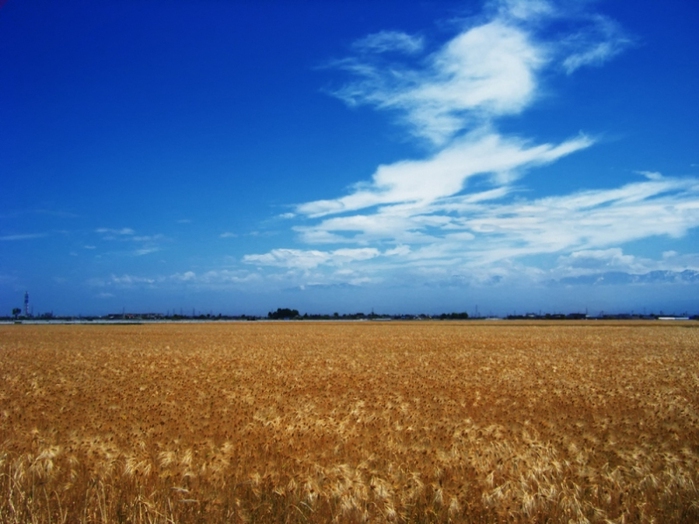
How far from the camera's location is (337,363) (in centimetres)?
2495

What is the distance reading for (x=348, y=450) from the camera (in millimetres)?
10625

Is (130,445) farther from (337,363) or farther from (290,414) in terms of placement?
(337,363)

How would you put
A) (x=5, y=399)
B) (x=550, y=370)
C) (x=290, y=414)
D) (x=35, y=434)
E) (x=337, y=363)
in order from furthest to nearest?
(x=337, y=363)
(x=550, y=370)
(x=5, y=399)
(x=290, y=414)
(x=35, y=434)

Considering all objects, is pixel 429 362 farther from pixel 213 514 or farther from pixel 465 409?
pixel 213 514

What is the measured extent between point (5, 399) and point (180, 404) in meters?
5.95

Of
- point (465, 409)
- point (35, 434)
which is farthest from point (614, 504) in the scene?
point (35, 434)

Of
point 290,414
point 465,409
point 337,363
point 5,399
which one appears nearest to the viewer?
point 290,414

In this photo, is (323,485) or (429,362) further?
(429,362)

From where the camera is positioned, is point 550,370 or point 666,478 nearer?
point 666,478

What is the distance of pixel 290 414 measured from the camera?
13.2m

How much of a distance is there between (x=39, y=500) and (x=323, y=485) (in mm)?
4668

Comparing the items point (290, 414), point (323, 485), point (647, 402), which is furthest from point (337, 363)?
point (323, 485)

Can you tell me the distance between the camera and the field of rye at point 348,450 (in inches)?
324

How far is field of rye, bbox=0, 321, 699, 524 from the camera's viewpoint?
8.24 metres
